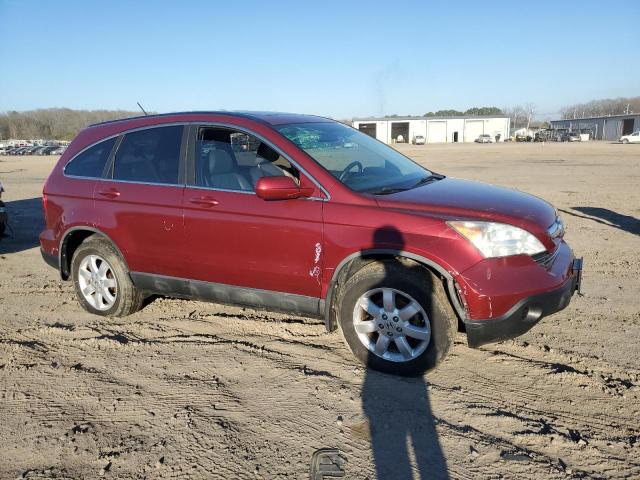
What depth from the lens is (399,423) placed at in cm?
313

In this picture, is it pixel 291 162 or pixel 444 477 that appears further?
pixel 291 162

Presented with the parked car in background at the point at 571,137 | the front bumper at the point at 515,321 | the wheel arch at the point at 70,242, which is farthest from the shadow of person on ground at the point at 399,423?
the parked car in background at the point at 571,137

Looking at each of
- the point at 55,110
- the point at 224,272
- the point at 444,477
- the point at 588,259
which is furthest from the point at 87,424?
the point at 55,110

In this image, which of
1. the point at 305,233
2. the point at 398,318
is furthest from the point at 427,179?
the point at 398,318

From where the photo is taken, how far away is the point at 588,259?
6.64m

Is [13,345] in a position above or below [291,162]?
below

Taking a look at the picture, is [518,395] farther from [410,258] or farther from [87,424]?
[87,424]

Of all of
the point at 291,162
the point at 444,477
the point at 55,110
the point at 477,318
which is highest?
the point at 55,110

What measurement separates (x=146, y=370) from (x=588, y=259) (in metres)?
5.49

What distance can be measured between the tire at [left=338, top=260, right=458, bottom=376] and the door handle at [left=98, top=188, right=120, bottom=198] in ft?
7.72

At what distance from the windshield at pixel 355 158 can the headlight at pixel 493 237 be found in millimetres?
743

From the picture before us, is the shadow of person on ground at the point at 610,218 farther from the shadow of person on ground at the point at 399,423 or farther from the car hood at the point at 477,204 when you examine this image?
the shadow of person on ground at the point at 399,423

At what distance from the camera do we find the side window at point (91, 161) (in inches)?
195

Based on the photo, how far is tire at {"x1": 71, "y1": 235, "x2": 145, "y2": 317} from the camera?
15.9 ft
